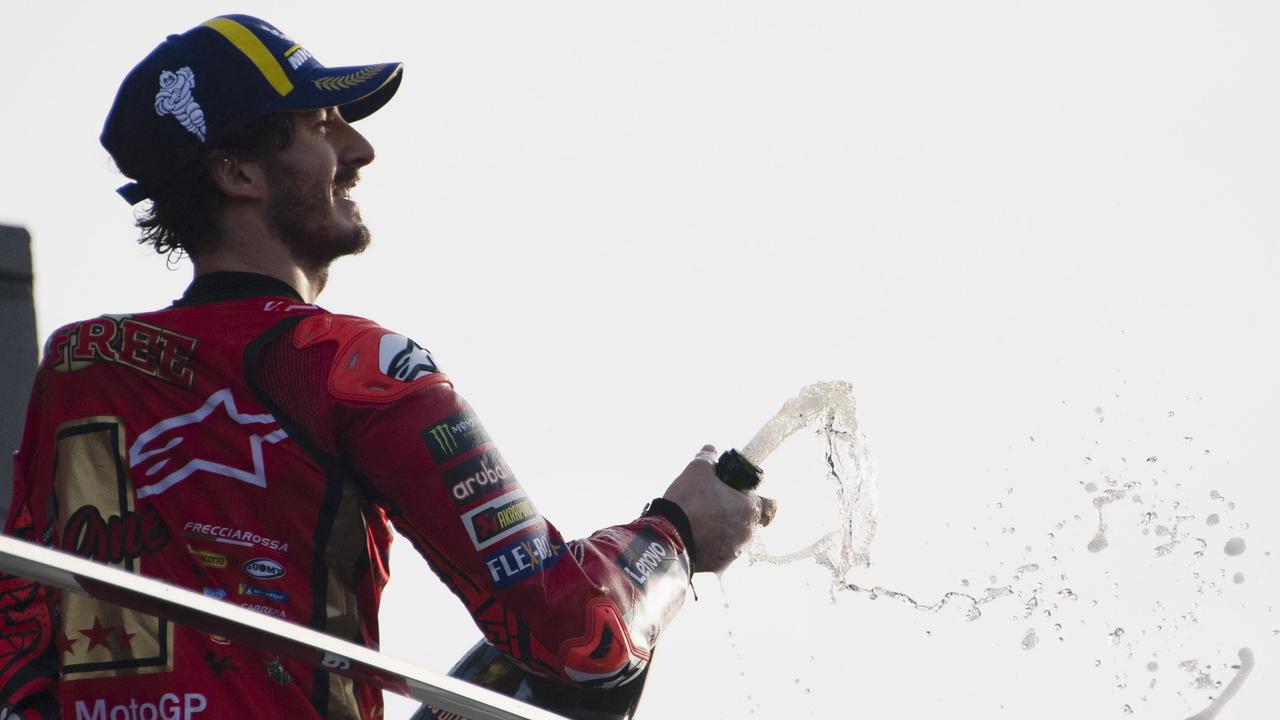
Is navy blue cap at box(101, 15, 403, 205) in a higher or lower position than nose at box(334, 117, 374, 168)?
higher

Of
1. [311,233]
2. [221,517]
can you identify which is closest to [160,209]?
[311,233]

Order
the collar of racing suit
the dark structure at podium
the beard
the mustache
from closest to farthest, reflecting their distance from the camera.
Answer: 1. the collar of racing suit
2. the beard
3. the mustache
4. the dark structure at podium

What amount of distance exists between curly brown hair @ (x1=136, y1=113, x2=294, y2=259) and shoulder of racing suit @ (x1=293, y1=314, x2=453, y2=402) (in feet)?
1.53

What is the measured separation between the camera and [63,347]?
9.74 ft

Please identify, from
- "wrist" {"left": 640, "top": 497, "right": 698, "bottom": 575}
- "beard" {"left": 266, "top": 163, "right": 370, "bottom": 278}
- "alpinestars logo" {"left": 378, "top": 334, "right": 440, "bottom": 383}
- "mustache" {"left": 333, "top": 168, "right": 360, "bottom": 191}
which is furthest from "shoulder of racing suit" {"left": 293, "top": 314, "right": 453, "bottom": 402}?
"wrist" {"left": 640, "top": 497, "right": 698, "bottom": 575}

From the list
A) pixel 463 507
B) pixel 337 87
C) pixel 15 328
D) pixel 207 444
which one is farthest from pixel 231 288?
pixel 15 328

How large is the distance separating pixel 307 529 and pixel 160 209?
0.84m

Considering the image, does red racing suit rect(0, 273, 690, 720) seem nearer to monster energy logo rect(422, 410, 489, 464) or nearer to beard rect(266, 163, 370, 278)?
monster energy logo rect(422, 410, 489, 464)

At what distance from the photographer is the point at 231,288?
9.97ft

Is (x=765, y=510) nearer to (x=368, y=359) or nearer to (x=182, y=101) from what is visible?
(x=368, y=359)

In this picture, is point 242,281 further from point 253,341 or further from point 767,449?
point 767,449

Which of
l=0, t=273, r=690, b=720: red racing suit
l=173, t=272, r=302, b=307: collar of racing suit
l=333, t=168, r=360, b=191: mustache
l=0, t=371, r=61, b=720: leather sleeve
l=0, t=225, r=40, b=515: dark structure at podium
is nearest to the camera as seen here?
l=0, t=273, r=690, b=720: red racing suit

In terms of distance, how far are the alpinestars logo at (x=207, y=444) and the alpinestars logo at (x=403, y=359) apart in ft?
0.64

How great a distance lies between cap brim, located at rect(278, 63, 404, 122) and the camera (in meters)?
3.23
